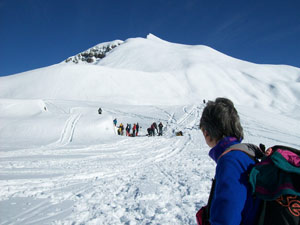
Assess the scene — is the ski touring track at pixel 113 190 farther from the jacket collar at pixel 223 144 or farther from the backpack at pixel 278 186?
the backpack at pixel 278 186

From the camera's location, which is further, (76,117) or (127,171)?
(76,117)

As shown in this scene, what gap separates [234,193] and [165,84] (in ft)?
173

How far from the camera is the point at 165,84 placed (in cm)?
5338

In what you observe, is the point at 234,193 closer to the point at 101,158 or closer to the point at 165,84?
the point at 101,158

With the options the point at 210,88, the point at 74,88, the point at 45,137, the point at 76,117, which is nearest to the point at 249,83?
the point at 210,88

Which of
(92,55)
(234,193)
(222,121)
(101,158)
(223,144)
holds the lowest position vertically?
(101,158)

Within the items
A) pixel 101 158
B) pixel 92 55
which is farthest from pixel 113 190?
pixel 92 55

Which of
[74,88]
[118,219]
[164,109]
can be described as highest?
[74,88]

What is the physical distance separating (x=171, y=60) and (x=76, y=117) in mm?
67799

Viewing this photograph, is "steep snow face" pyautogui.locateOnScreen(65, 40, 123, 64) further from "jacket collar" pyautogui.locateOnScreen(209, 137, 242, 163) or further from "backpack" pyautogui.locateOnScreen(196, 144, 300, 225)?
"backpack" pyautogui.locateOnScreen(196, 144, 300, 225)

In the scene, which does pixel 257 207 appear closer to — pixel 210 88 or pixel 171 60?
pixel 210 88

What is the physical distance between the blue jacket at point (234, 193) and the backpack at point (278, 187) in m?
0.05

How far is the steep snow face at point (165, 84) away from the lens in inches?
1738

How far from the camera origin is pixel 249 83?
60.5 meters
